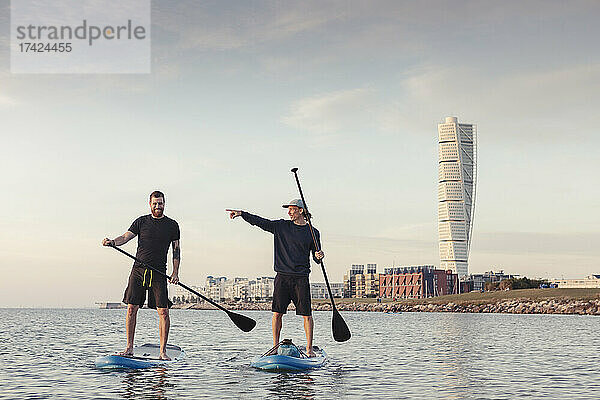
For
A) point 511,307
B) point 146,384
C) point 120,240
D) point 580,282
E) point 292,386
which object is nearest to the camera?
point 146,384

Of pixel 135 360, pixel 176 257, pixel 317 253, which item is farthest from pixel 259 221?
pixel 135 360

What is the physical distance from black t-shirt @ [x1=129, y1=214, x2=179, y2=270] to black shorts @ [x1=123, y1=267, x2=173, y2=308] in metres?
0.17

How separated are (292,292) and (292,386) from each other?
2.21 meters

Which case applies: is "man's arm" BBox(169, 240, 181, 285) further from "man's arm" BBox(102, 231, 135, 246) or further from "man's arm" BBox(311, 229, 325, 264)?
"man's arm" BBox(311, 229, 325, 264)

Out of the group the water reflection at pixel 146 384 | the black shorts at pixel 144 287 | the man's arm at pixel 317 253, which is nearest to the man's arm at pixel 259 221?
the man's arm at pixel 317 253

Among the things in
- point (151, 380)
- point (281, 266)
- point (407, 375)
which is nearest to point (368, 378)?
point (407, 375)

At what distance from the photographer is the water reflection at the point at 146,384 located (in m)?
12.0

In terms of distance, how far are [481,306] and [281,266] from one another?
127 meters

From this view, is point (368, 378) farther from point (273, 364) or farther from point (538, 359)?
point (538, 359)

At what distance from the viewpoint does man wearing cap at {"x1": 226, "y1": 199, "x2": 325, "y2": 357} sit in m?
14.9

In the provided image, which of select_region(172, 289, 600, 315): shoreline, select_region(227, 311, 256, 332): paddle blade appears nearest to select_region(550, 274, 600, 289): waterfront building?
select_region(172, 289, 600, 315): shoreline

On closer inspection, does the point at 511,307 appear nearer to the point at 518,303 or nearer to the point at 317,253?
the point at 518,303

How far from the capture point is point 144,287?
47.2 feet

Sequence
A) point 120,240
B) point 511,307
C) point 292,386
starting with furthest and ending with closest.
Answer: point 511,307, point 120,240, point 292,386
